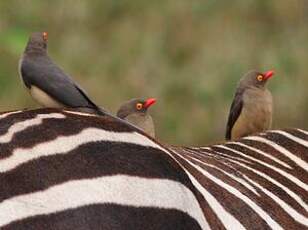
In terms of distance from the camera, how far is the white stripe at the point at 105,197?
2.02 m

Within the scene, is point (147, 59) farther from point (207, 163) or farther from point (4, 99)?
point (207, 163)

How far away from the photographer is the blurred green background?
28.1ft

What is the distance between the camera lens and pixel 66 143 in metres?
2.18

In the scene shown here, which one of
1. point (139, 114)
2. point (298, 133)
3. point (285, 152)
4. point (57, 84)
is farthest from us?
point (139, 114)

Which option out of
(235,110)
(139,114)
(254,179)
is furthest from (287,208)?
(235,110)

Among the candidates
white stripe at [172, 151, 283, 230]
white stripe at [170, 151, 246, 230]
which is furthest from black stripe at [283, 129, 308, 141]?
white stripe at [170, 151, 246, 230]

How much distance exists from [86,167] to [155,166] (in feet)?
0.50

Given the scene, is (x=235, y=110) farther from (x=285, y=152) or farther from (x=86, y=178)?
(x=86, y=178)

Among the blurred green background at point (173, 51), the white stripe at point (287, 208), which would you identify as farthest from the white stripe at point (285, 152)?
the blurred green background at point (173, 51)

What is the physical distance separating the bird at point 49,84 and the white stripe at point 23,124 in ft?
2.45

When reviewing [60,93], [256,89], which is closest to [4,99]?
[256,89]

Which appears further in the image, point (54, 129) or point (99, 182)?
point (54, 129)

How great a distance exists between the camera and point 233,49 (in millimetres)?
9766

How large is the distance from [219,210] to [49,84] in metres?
1.07
